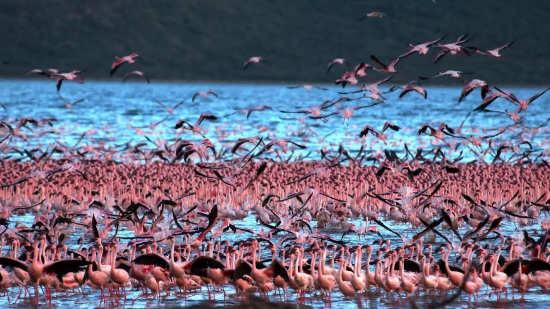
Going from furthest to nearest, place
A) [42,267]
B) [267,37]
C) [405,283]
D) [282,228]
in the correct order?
[267,37] → [282,228] → [405,283] → [42,267]

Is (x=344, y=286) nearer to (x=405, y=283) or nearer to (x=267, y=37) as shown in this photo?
(x=405, y=283)

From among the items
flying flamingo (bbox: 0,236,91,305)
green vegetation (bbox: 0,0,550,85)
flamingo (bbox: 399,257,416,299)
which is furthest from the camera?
green vegetation (bbox: 0,0,550,85)

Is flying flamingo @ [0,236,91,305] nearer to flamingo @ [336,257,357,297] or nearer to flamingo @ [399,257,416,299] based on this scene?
flamingo @ [336,257,357,297]

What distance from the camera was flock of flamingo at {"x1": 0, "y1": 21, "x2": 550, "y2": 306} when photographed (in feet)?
42.6

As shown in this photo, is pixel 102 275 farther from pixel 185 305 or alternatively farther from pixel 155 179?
pixel 155 179

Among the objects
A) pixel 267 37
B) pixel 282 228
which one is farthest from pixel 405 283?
pixel 267 37

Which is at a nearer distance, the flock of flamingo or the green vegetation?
the flock of flamingo

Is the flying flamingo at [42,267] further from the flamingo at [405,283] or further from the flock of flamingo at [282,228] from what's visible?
the flamingo at [405,283]

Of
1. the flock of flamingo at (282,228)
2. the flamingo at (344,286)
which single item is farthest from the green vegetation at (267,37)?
the flamingo at (344,286)

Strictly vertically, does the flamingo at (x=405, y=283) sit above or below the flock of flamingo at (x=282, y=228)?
below

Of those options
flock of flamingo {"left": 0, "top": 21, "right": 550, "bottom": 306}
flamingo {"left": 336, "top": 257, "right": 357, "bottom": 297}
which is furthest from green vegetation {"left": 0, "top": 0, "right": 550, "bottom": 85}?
flamingo {"left": 336, "top": 257, "right": 357, "bottom": 297}

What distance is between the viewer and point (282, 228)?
1596cm

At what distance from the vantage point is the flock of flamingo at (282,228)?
13.0 meters

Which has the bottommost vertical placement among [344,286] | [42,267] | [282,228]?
[344,286]
